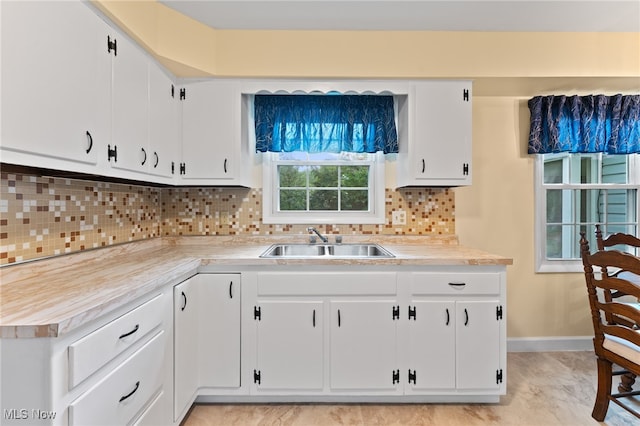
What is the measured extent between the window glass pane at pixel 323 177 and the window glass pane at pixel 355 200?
131 mm

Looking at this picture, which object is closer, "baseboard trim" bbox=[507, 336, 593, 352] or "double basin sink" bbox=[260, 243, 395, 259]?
"double basin sink" bbox=[260, 243, 395, 259]

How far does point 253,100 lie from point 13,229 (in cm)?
170

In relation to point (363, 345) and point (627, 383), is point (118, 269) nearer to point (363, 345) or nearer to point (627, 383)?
point (363, 345)

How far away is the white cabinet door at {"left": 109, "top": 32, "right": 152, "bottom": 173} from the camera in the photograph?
5.50 ft

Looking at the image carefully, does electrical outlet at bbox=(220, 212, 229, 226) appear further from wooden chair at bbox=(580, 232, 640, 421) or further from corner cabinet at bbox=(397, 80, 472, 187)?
wooden chair at bbox=(580, 232, 640, 421)

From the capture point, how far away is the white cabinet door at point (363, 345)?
199cm

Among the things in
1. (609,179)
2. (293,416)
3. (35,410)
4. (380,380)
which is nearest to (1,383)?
(35,410)

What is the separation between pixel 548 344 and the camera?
9.23ft

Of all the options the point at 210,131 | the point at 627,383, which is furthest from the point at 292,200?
the point at 627,383

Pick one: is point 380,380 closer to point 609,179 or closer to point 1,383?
point 1,383

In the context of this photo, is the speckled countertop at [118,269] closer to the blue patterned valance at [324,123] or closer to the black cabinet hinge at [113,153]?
the black cabinet hinge at [113,153]

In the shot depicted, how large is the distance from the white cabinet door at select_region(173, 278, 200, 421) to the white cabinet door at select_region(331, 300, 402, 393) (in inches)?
31.2

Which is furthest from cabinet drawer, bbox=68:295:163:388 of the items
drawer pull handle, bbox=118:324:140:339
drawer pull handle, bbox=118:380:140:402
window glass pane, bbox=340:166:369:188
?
window glass pane, bbox=340:166:369:188

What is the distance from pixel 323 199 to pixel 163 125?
1309 millimetres
